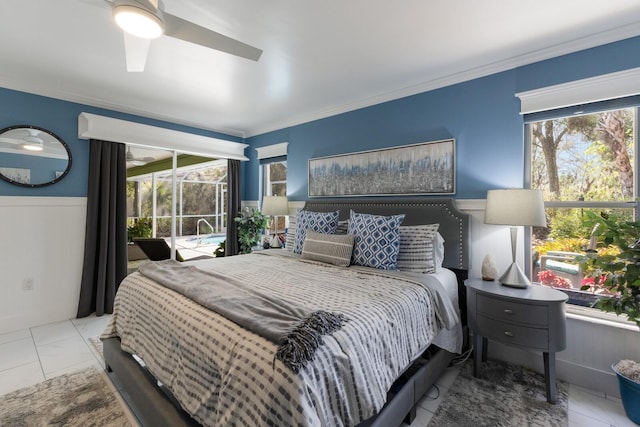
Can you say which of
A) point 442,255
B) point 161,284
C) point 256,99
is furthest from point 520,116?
point 161,284

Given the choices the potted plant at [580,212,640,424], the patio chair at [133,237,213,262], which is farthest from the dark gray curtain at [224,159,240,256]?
the potted plant at [580,212,640,424]

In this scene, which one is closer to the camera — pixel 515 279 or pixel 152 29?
pixel 152 29

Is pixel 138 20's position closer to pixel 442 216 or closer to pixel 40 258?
pixel 442 216

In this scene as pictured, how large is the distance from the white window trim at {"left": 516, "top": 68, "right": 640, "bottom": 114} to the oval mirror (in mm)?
4698

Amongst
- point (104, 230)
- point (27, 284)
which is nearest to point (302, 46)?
point (104, 230)

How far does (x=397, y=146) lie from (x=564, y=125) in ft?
4.65

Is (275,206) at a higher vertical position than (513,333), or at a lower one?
higher

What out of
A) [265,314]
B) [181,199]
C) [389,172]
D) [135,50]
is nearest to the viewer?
[265,314]

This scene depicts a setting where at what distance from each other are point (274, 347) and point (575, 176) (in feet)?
8.81

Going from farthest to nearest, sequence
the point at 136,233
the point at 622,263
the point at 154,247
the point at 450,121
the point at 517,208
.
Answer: the point at 154,247
the point at 136,233
the point at 450,121
the point at 517,208
the point at 622,263

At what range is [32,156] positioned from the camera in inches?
125

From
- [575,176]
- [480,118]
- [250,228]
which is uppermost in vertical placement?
[480,118]

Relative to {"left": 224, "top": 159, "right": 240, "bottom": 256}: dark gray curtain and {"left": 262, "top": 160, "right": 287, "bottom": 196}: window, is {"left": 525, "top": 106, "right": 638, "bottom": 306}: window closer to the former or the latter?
{"left": 262, "top": 160, "right": 287, "bottom": 196}: window

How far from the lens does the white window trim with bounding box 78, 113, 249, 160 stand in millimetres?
3395
